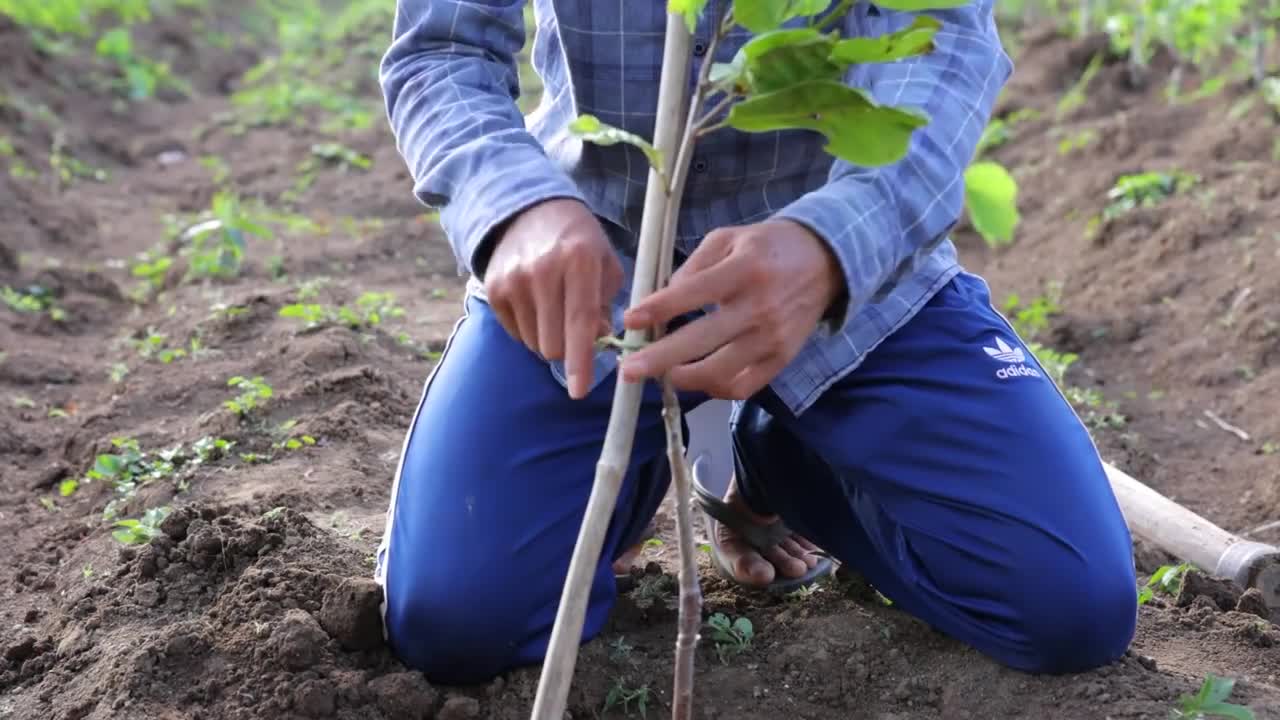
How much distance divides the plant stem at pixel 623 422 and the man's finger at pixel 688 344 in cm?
2

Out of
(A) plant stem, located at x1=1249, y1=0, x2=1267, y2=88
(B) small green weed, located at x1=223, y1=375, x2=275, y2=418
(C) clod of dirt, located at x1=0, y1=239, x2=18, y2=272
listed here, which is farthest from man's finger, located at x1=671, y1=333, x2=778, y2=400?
(A) plant stem, located at x1=1249, y1=0, x2=1267, y2=88

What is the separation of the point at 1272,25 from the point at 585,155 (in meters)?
4.41

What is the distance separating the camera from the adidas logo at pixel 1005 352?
6.44 ft

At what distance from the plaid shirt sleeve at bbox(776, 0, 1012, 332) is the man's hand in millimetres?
40

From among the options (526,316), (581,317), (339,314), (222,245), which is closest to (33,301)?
(222,245)

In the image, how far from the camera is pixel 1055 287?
3922mm

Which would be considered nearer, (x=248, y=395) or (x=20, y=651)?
(x=20, y=651)

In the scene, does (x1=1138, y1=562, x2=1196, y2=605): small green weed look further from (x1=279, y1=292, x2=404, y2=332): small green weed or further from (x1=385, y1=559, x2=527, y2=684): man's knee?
(x1=279, y1=292, x2=404, y2=332): small green weed

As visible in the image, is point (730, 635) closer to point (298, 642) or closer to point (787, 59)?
point (298, 642)

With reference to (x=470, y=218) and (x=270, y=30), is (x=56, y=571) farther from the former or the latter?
(x=270, y=30)

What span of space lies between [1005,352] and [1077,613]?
1.23 feet

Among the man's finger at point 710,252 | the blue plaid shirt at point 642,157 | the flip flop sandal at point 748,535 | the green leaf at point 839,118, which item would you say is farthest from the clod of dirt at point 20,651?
the green leaf at point 839,118

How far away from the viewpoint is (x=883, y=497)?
1965mm

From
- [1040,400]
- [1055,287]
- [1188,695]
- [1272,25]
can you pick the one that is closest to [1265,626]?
[1188,695]
